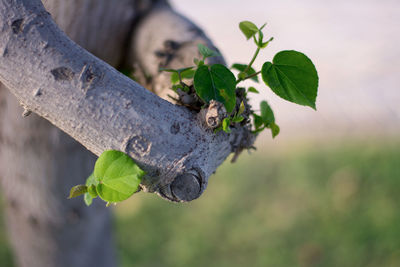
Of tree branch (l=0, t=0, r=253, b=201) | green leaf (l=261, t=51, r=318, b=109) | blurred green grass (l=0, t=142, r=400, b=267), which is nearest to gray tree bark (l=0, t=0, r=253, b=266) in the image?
tree branch (l=0, t=0, r=253, b=201)

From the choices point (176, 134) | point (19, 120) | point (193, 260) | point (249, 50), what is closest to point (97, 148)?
point (176, 134)

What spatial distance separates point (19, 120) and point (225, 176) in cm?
161

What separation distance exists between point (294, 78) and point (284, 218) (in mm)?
1718

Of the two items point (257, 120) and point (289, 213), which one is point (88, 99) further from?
point (289, 213)

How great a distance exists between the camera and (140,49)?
101 cm

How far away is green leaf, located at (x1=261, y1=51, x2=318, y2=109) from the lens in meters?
0.54

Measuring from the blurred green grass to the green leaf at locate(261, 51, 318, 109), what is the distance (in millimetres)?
1602

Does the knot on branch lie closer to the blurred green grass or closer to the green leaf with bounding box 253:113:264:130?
the green leaf with bounding box 253:113:264:130

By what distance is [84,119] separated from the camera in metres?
0.50

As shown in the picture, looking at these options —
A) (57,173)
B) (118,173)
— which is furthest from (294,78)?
(57,173)

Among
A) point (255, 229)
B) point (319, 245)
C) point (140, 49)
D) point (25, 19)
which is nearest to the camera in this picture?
point (25, 19)

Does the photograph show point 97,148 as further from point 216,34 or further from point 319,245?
point 216,34

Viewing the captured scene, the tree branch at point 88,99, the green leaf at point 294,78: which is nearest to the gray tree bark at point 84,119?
the tree branch at point 88,99

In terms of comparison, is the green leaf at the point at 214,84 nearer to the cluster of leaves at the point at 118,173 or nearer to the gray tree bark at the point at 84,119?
the gray tree bark at the point at 84,119
